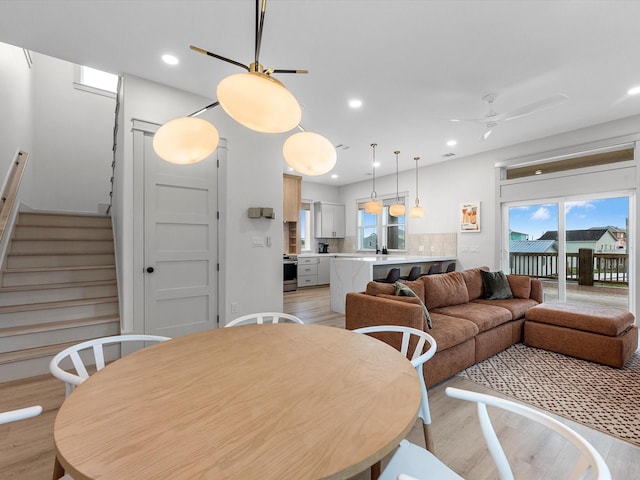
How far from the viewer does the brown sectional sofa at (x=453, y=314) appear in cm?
258

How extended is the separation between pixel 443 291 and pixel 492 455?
2946 millimetres

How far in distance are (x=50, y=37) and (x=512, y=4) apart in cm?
376

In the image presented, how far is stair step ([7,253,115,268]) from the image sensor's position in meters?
3.29

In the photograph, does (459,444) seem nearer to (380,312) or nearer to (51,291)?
(380,312)

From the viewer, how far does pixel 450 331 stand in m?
2.69

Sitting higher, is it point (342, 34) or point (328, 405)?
point (342, 34)

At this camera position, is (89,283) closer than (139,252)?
No

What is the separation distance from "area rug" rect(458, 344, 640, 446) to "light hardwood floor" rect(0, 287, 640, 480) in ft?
0.60

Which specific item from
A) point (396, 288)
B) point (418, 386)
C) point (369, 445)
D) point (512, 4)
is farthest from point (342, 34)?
point (369, 445)

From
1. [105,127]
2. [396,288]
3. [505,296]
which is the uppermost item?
[105,127]

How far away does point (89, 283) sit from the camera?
3377 mm

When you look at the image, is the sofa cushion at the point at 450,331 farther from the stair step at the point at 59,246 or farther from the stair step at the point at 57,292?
the stair step at the point at 59,246

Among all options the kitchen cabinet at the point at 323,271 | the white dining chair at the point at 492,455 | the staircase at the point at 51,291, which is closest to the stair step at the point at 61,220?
the staircase at the point at 51,291

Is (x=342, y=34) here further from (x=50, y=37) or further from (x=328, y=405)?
(x=328, y=405)
